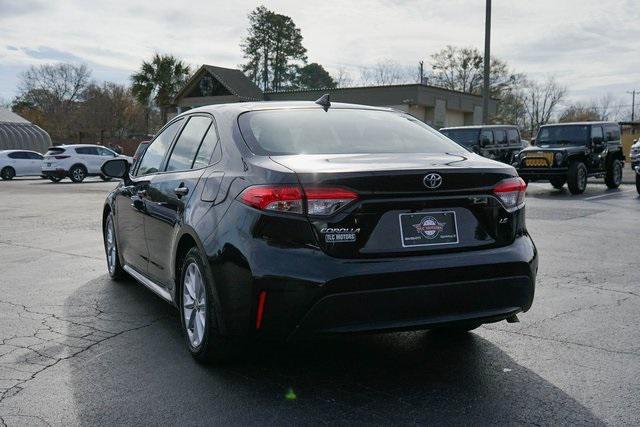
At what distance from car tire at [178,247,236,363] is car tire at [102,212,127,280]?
2248 millimetres

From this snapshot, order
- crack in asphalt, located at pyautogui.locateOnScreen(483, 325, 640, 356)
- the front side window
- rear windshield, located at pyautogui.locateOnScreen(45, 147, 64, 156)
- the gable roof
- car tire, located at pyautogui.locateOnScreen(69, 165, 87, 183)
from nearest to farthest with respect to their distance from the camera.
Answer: crack in asphalt, located at pyautogui.locateOnScreen(483, 325, 640, 356) < the front side window < car tire, located at pyautogui.locateOnScreen(69, 165, 87, 183) < rear windshield, located at pyautogui.locateOnScreen(45, 147, 64, 156) < the gable roof

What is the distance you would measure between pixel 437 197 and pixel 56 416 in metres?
2.19

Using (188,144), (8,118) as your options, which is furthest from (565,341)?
(8,118)

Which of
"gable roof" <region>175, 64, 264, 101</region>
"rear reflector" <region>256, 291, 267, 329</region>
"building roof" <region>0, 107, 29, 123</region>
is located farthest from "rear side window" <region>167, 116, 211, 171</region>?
"building roof" <region>0, 107, 29, 123</region>

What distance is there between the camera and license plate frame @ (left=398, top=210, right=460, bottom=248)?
3432 millimetres

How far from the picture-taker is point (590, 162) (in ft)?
60.4

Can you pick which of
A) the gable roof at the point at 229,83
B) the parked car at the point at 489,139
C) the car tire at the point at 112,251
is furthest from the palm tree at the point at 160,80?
the car tire at the point at 112,251

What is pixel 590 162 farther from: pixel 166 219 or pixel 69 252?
pixel 166 219

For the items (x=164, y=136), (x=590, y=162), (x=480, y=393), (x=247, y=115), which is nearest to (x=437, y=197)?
(x=480, y=393)

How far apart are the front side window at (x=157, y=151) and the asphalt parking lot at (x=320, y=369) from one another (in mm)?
1121

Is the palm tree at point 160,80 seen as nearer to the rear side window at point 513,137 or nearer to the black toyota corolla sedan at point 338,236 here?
the rear side window at point 513,137

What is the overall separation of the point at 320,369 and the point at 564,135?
16.8 meters

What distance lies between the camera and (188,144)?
4.70m

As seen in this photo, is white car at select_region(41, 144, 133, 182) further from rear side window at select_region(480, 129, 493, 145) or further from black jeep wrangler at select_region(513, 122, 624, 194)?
black jeep wrangler at select_region(513, 122, 624, 194)
